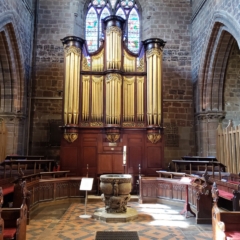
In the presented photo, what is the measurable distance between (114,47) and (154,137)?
3632mm

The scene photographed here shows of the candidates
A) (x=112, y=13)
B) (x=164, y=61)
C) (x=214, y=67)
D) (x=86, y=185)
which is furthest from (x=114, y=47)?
(x=86, y=185)

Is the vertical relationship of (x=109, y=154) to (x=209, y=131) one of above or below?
below

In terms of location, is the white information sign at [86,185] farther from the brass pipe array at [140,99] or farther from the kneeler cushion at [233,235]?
the brass pipe array at [140,99]

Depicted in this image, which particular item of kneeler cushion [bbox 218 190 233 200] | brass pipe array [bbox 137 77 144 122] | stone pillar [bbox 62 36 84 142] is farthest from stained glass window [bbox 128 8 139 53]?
kneeler cushion [bbox 218 190 233 200]

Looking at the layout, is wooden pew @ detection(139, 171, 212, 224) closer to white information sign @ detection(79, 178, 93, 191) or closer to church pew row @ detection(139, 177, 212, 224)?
church pew row @ detection(139, 177, 212, 224)

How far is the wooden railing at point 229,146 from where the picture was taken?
9.48m

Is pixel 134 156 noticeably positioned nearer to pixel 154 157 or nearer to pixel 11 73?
pixel 154 157

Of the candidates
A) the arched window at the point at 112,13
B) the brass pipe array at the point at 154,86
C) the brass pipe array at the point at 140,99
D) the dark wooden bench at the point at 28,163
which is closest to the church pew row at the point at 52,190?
the dark wooden bench at the point at 28,163

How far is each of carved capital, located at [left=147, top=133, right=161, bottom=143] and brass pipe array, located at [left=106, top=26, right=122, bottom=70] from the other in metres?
2.73

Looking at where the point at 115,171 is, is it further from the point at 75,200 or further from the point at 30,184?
the point at 30,184

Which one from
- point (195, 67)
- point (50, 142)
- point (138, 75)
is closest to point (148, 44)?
point (138, 75)

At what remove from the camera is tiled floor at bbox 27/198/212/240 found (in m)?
5.42

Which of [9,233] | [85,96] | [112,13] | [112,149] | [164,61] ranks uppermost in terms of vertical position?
[112,13]

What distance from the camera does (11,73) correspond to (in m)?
11.3
